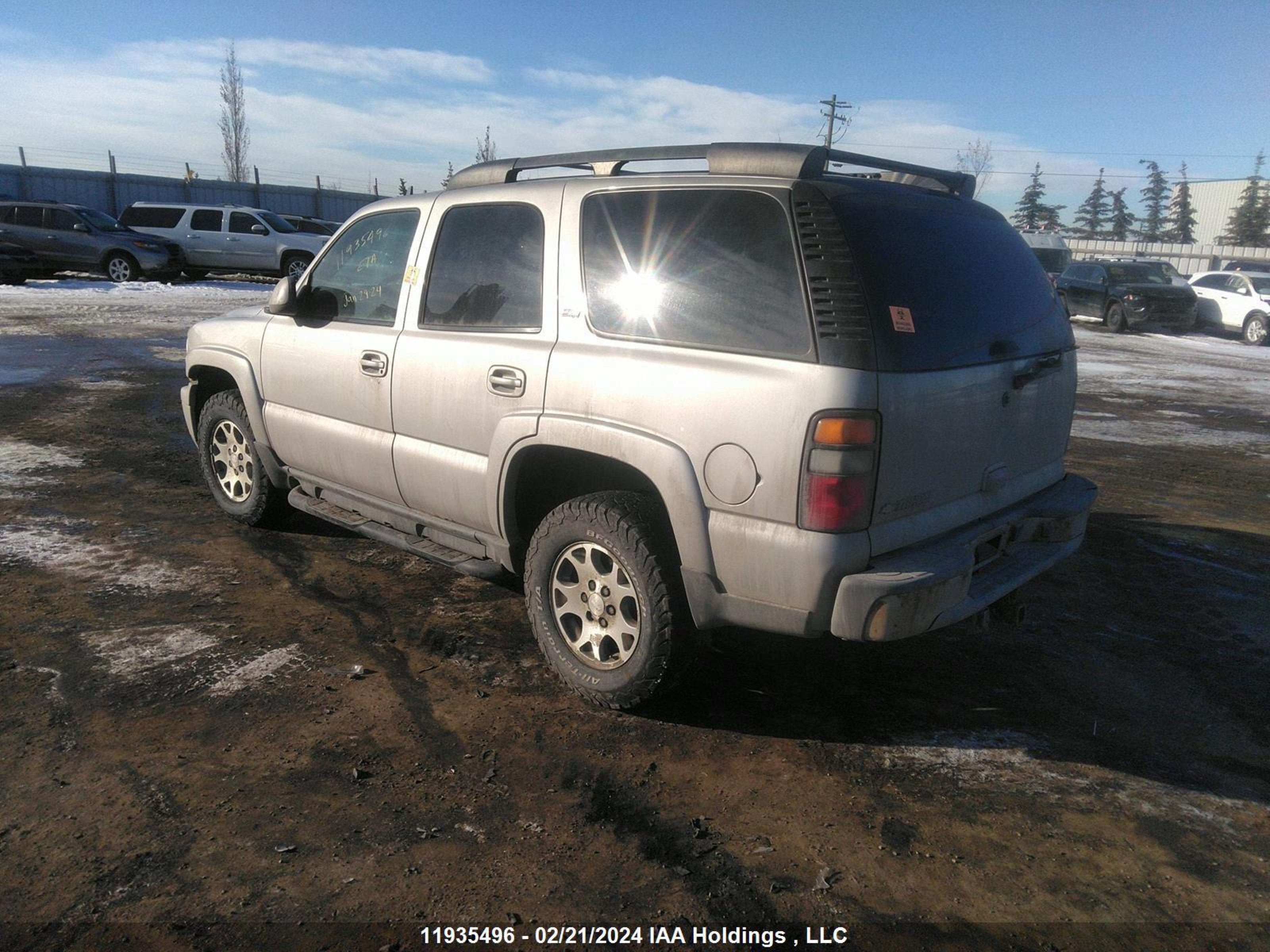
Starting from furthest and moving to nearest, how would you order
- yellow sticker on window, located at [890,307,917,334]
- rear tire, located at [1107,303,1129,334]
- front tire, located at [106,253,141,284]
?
1. rear tire, located at [1107,303,1129,334]
2. front tire, located at [106,253,141,284]
3. yellow sticker on window, located at [890,307,917,334]

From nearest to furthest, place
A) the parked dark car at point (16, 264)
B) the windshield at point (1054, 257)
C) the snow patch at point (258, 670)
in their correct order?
1. the snow patch at point (258, 670)
2. the parked dark car at point (16, 264)
3. the windshield at point (1054, 257)

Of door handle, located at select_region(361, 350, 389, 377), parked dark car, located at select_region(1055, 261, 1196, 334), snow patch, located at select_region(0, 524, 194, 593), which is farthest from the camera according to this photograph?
parked dark car, located at select_region(1055, 261, 1196, 334)

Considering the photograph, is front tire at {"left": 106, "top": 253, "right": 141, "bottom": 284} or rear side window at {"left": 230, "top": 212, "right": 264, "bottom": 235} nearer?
front tire at {"left": 106, "top": 253, "right": 141, "bottom": 284}

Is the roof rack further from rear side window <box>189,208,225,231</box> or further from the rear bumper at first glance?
rear side window <box>189,208,225,231</box>

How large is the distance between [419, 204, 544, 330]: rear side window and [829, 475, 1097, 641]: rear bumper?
164 centimetres

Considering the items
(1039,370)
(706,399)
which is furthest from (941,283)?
(706,399)

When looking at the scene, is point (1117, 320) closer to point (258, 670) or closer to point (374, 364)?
point (374, 364)

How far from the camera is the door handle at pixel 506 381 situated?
3598 millimetres

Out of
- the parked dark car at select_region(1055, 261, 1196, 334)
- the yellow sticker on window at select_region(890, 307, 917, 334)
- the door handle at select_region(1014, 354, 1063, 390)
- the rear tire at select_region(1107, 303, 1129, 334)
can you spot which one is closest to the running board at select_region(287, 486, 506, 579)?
the yellow sticker on window at select_region(890, 307, 917, 334)

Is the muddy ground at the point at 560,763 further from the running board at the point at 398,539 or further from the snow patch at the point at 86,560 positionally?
the running board at the point at 398,539

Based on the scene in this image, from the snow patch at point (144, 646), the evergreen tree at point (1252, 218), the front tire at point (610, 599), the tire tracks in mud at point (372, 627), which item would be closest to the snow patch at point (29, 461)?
the tire tracks in mud at point (372, 627)

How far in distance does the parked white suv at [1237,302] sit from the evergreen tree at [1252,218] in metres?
57.6

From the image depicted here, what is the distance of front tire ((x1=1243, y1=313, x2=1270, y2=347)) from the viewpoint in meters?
21.2

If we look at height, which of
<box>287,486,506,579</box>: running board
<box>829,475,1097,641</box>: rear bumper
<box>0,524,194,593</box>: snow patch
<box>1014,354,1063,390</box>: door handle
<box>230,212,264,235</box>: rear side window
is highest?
<box>230,212,264,235</box>: rear side window
